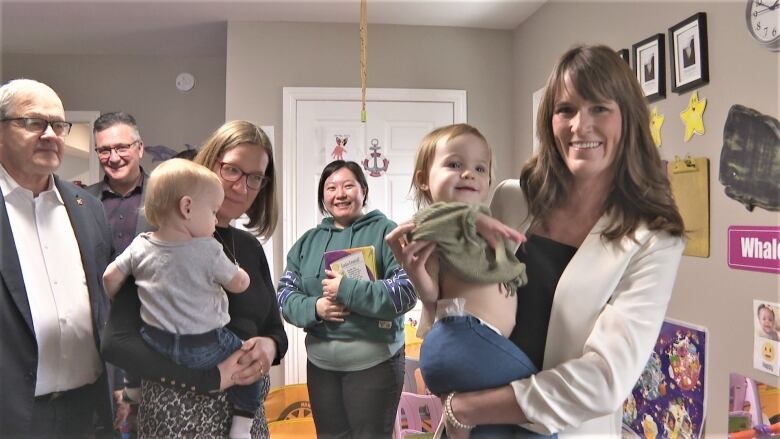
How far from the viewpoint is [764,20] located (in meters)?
1.80

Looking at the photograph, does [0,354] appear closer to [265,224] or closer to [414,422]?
[265,224]

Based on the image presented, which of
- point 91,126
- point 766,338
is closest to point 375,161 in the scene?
point 91,126

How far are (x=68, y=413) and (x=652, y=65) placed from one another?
2489mm

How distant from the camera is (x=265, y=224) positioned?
139 centimetres

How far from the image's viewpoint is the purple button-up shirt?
2326 mm

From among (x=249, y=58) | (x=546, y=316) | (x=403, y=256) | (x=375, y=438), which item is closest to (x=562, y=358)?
(x=546, y=316)

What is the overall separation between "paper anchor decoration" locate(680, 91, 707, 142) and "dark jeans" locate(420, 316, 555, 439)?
1559 millimetres

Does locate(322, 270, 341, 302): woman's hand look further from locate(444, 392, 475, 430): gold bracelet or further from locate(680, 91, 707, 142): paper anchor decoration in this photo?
locate(680, 91, 707, 142): paper anchor decoration

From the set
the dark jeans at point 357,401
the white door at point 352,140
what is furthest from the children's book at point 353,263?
the white door at point 352,140

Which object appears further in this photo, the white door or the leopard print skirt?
the white door

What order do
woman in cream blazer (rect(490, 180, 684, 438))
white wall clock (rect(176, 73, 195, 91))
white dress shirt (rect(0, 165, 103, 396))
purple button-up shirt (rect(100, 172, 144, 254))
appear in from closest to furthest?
woman in cream blazer (rect(490, 180, 684, 438)) → white dress shirt (rect(0, 165, 103, 396)) → purple button-up shirt (rect(100, 172, 144, 254)) → white wall clock (rect(176, 73, 195, 91))

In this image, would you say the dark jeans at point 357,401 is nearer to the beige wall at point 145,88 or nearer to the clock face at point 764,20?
the clock face at point 764,20

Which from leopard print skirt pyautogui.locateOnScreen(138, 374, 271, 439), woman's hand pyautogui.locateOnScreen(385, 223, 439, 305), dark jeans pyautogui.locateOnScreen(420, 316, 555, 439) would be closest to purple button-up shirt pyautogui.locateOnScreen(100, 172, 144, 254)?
leopard print skirt pyautogui.locateOnScreen(138, 374, 271, 439)

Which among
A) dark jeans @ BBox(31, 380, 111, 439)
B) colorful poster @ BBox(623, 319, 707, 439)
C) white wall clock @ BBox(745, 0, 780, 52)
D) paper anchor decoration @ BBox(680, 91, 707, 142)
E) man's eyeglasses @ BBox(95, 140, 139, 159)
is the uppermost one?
white wall clock @ BBox(745, 0, 780, 52)
